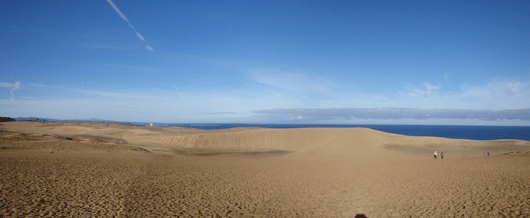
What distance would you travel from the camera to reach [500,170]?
54.5 ft

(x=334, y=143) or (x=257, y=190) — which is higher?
(x=334, y=143)

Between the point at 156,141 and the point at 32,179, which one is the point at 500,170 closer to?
the point at 32,179

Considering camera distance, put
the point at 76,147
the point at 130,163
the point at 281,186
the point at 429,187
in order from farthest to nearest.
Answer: the point at 76,147, the point at 130,163, the point at 281,186, the point at 429,187

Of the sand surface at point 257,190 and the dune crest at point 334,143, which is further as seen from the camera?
the dune crest at point 334,143

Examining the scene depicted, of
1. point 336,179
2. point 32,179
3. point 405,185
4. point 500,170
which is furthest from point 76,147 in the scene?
point 500,170

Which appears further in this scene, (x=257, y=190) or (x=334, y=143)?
(x=334, y=143)

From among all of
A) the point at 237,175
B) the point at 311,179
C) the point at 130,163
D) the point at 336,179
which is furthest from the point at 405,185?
the point at 130,163

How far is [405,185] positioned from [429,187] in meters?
1.17

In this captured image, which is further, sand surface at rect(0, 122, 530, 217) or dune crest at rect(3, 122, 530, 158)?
dune crest at rect(3, 122, 530, 158)

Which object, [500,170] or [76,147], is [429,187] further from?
[76,147]

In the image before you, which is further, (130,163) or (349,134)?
(349,134)

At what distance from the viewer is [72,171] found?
50.2 ft

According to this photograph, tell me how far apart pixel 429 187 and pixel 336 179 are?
17.0 ft

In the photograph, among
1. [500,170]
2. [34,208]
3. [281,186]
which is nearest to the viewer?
[34,208]
